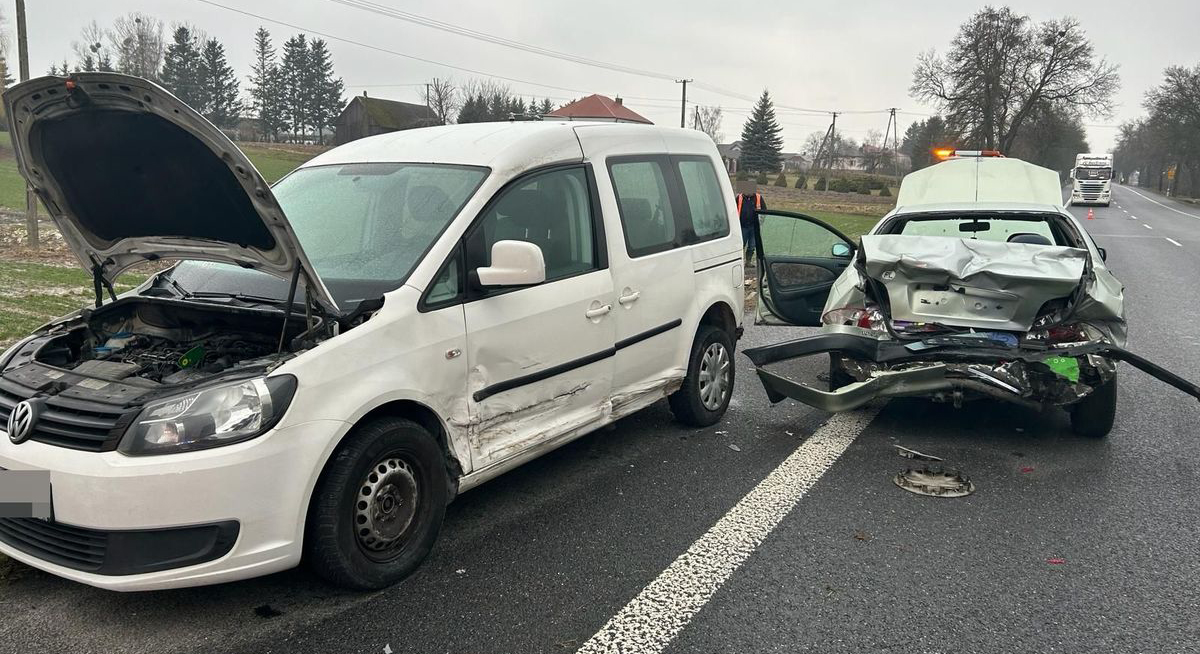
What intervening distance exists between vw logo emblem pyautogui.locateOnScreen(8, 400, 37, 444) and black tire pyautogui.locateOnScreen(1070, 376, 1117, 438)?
17.5 feet

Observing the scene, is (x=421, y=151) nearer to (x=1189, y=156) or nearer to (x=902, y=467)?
(x=902, y=467)

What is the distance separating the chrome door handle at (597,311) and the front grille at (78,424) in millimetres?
2183

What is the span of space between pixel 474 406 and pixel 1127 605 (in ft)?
9.08

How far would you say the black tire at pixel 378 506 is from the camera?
124 inches

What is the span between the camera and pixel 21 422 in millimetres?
3021

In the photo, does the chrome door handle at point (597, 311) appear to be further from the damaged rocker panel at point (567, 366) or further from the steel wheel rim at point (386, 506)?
the steel wheel rim at point (386, 506)

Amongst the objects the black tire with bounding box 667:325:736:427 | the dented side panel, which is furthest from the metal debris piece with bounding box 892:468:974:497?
the dented side panel

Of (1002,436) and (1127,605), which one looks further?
(1002,436)

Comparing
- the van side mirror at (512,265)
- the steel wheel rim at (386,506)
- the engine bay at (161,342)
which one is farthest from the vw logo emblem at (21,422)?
the van side mirror at (512,265)

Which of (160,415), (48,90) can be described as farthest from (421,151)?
(160,415)

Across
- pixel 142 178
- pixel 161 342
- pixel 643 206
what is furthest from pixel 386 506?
pixel 643 206

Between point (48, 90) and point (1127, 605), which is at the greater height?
point (48, 90)

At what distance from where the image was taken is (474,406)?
12.3 ft

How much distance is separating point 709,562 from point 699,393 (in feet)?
6.53
